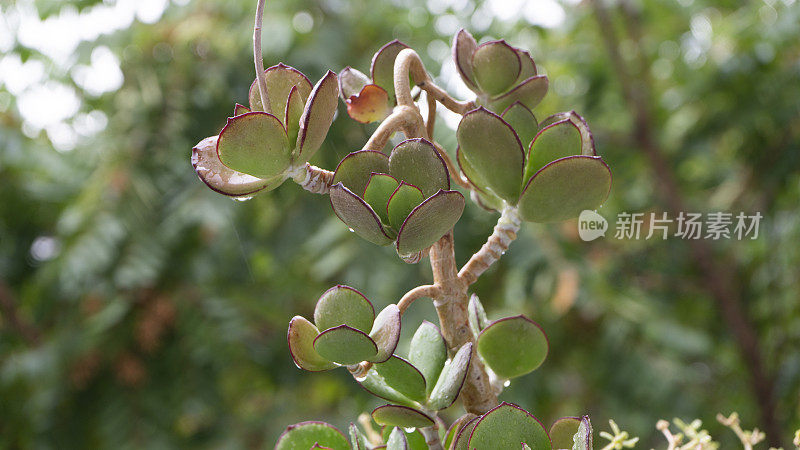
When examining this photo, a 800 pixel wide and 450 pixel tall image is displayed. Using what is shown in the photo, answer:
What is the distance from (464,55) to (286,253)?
0.81m

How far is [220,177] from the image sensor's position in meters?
0.18

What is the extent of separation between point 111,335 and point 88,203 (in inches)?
8.0

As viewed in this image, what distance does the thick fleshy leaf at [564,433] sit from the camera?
0.20 metres

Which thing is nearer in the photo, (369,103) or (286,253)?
(369,103)

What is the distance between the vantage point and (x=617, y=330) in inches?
35.2

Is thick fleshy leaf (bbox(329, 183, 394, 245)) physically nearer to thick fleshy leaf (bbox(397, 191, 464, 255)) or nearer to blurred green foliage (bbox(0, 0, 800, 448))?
thick fleshy leaf (bbox(397, 191, 464, 255))

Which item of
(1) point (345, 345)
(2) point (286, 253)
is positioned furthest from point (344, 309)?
(2) point (286, 253)

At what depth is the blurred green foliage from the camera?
34.2 inches

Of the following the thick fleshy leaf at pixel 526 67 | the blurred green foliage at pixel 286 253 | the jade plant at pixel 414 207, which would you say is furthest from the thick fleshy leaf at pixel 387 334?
the blurred green foliage at pixel 286 253

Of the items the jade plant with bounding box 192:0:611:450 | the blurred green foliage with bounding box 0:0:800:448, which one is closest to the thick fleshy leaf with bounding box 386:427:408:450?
the jade plant with bounding box 192:0:611:450

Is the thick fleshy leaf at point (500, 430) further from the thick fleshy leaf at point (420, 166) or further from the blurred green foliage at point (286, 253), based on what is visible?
the blurred green foliage at point (286, 253)

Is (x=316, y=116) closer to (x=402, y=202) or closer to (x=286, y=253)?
(x=402, y=202)

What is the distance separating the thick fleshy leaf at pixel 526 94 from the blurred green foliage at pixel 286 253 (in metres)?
0.52

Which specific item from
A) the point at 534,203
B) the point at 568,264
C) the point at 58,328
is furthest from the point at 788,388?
the point at 58,328
